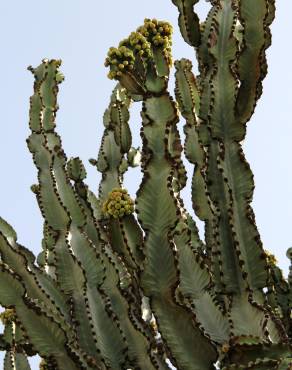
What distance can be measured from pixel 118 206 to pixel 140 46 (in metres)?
0.82

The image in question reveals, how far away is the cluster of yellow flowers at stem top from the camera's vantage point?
3307 millimetres

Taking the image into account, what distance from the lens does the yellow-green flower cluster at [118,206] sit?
3551mm

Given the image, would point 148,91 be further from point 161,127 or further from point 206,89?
point 206,89

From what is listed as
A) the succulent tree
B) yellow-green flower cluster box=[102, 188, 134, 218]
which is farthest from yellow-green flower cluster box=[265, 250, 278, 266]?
yellow-green flower cluster box=[102, 188, 134, 218]

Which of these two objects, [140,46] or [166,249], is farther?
[140,46]

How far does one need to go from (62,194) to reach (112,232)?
0.34 metres

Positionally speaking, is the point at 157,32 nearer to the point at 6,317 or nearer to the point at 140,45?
the point at 140,45

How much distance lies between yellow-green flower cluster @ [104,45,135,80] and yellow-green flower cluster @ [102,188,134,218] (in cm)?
63

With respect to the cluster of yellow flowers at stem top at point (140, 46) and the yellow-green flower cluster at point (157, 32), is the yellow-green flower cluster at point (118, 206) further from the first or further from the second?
the yellow-green flower cluster at point (157, 32)

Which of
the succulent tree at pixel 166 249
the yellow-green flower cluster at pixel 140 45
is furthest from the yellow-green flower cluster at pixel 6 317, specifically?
the yellow-green flower cluster at pixel 140 45

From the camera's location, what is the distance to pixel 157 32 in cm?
332

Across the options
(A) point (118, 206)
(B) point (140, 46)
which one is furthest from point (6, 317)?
(B) point (140, 46)

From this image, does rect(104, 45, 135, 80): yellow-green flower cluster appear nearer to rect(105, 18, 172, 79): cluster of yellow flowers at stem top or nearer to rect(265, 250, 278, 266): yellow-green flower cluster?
rect(105, 18, 172, 79): cluster of yellow flowers at stem top

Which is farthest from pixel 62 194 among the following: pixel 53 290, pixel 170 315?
pixel 170 315
